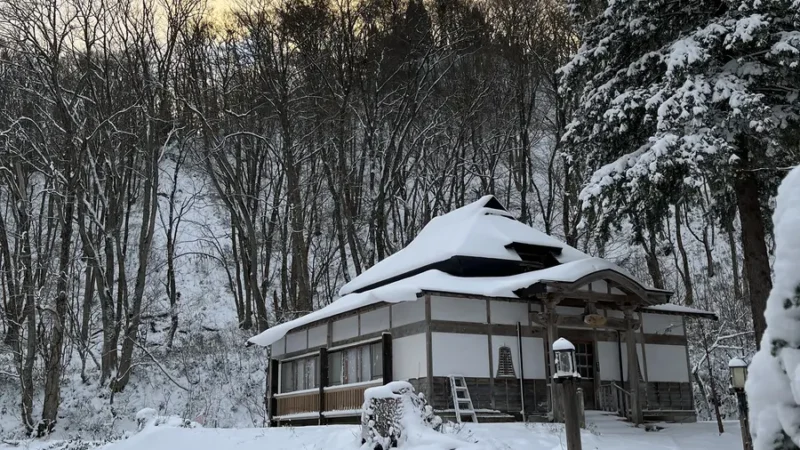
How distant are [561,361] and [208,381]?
64.5 feet

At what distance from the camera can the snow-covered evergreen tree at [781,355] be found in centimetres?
309

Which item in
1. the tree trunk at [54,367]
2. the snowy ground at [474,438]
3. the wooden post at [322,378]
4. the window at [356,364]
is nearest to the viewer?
the snowy ground at [474,438]

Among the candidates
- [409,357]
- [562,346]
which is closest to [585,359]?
[409,357]

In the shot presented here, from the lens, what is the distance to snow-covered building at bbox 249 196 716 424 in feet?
55.8

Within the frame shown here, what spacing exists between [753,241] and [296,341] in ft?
41.3

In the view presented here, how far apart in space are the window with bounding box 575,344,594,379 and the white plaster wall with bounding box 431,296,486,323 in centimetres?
322

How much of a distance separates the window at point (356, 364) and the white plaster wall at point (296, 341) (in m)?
1.75

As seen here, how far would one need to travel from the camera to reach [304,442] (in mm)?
14430

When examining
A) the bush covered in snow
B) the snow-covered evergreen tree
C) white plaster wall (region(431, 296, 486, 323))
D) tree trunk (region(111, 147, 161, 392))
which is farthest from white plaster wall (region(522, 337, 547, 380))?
the snow-covered evergreen tree

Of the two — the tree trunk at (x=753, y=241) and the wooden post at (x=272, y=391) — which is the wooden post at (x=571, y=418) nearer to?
the tree trunk at (x=753, y=241)

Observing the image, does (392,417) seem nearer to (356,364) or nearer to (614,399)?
(356,364)

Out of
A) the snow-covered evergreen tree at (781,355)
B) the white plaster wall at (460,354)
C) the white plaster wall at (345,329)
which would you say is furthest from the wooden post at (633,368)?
the snow-covered evergreen tree at (781,355)

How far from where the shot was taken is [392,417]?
11.9 m

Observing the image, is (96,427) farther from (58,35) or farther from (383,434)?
(383,434)
